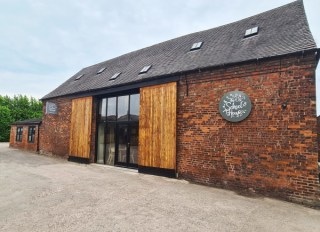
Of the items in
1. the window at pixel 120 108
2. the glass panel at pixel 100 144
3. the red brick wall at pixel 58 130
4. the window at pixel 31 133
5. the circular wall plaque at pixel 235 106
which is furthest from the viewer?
the window at pixel 31 133

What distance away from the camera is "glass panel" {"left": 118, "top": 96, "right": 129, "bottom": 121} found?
962 cm

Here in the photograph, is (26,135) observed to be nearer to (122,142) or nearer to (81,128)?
(81,128)

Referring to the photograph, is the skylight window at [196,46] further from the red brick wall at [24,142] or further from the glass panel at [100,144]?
the red brick wall at [24,142]

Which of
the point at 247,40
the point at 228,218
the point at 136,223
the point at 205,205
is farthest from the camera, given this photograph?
the point at 247,40

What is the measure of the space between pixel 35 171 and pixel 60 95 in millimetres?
5605

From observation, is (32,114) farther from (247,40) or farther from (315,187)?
(315,187)

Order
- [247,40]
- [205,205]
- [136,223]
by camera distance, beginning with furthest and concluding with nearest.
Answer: [247,40], [205,205], [136,223]

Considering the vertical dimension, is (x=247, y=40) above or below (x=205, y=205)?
above

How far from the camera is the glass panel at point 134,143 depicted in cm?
902

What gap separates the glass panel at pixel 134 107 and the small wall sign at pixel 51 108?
6097mm

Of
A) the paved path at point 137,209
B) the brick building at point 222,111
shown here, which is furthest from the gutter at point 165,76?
the paved path at point 137,209

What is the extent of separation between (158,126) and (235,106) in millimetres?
3014

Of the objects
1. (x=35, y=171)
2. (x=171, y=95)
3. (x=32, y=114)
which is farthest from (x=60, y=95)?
(x=32, y=114)

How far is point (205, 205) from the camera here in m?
4.78
